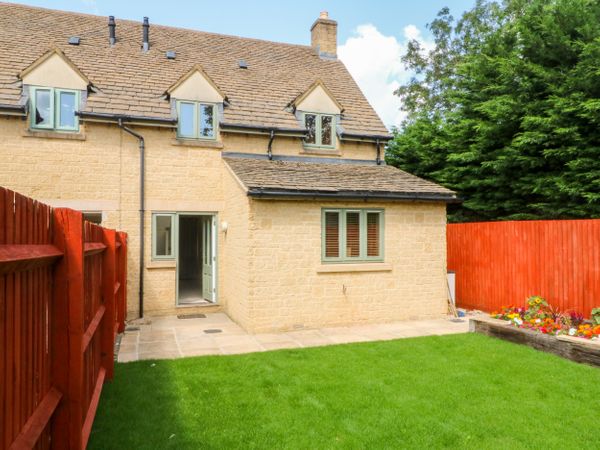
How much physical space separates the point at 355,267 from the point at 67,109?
8820 millimetres

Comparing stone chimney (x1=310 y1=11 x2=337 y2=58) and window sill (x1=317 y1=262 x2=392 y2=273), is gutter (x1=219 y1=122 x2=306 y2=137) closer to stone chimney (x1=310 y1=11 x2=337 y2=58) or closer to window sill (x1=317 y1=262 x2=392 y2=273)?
window sill (x1=317 y1=262 x2=392 y2=273)

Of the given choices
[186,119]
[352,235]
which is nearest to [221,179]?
[186,119]

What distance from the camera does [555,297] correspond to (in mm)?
10352

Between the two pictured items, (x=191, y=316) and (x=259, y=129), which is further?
(x=259, y=129)

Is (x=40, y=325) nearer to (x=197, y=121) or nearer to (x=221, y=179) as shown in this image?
(x=221, y=179)

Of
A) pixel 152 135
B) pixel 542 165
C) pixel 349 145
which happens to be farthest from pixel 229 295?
pixel 542 165

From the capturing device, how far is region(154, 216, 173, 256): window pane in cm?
1246

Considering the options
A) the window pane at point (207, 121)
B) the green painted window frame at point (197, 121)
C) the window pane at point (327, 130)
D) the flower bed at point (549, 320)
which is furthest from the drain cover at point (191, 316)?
the flower bed at point (549, 320)

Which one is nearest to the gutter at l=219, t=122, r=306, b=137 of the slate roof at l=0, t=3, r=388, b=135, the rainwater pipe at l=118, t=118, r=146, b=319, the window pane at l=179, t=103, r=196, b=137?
the slate roof at l=0, t=3, r=388, b=135

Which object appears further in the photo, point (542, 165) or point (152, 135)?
point (542, 165)

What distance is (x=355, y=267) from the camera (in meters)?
11.0

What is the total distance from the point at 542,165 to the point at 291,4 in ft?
37.3

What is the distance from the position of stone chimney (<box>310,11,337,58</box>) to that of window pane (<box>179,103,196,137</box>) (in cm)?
752

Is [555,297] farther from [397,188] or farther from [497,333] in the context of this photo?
[397,188]
